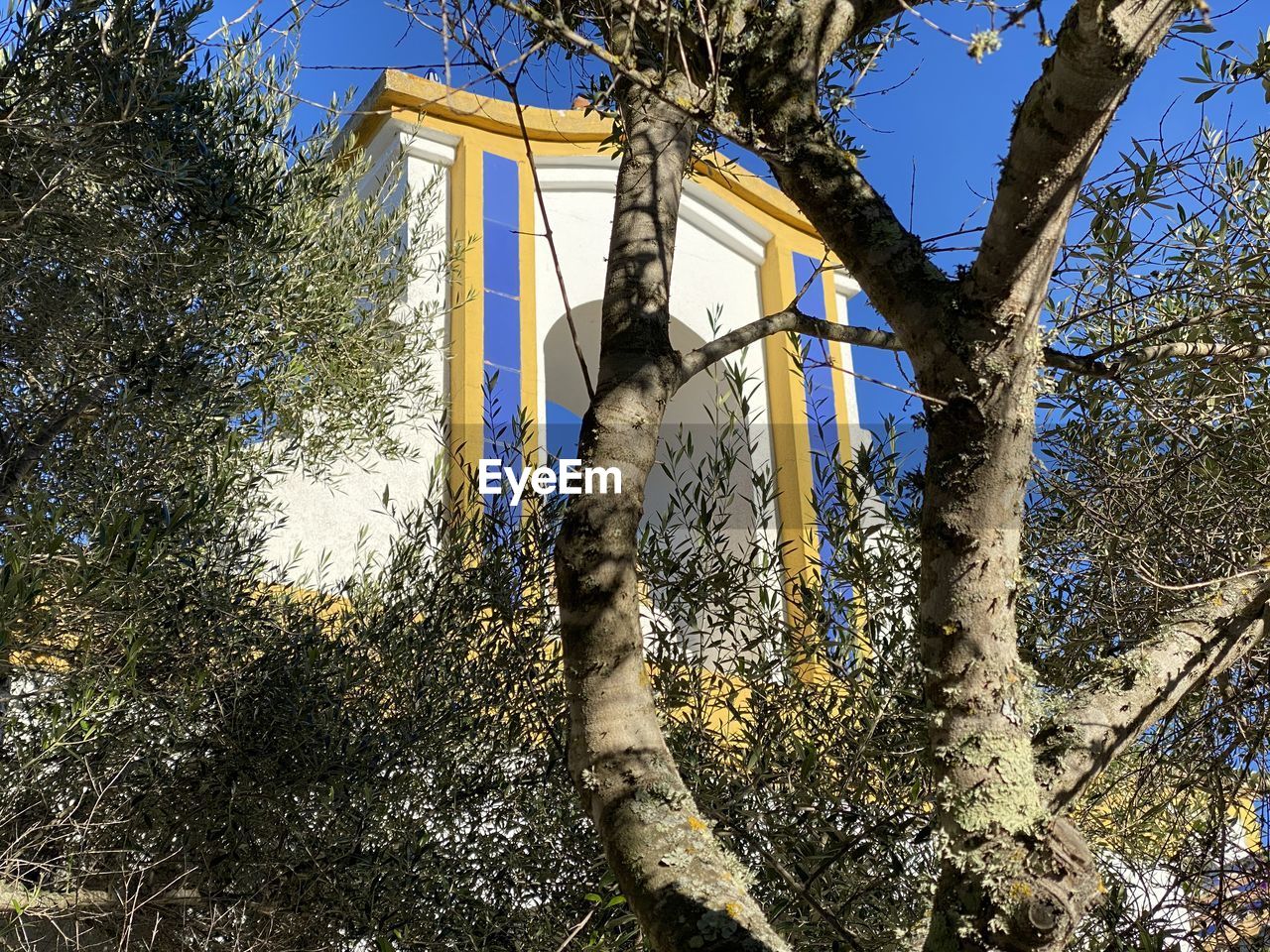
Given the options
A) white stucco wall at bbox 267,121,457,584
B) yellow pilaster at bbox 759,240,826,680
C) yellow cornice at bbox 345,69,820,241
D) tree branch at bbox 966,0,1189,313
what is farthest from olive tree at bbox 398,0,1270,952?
yellow pilaster at bbox 759,240,826,680

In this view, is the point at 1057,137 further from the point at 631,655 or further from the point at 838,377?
the point at 838,377

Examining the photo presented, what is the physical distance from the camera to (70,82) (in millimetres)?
4652

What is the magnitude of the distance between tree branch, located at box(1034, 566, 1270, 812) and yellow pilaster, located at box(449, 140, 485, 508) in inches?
319

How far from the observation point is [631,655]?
92.0 inches

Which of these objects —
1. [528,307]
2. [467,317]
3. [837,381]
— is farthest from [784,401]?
[467,317]

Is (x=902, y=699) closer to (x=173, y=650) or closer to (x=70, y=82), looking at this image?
(x=173, y=650)

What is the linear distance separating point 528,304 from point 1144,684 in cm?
1139

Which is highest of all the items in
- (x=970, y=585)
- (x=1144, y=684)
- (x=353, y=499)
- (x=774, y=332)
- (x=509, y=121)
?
(x=509, y=121)

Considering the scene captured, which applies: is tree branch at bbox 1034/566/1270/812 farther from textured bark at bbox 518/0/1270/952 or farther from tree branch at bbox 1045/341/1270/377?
tree branch at bbox 1045/341/1270/377

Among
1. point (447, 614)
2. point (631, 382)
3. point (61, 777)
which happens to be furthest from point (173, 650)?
point (631, 382)

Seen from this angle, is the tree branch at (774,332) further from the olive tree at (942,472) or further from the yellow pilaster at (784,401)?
the yellow pilaster at (784,401)

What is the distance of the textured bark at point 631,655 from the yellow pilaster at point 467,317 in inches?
291

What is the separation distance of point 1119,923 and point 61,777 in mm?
3968

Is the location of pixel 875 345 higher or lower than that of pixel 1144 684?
higher
